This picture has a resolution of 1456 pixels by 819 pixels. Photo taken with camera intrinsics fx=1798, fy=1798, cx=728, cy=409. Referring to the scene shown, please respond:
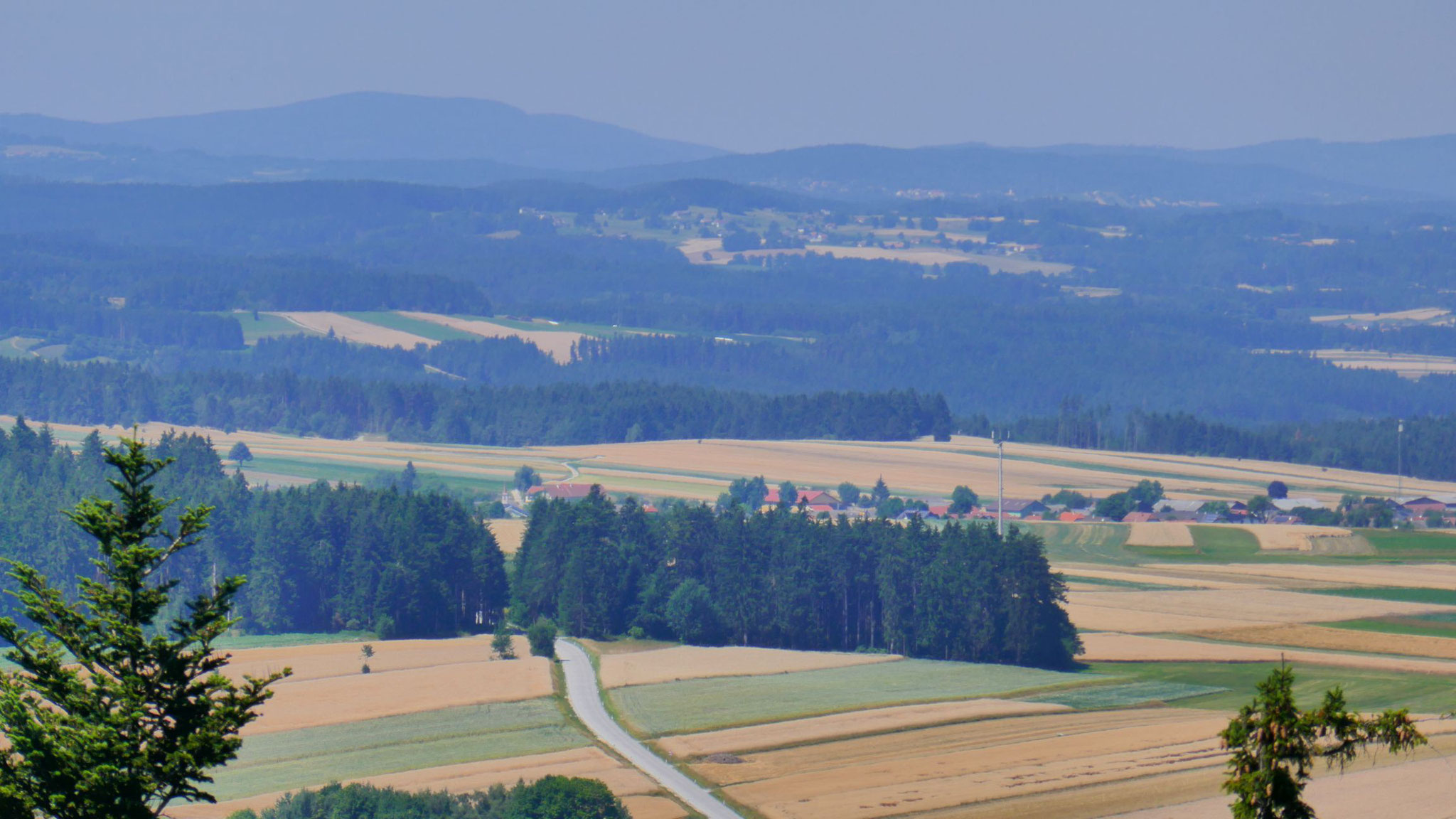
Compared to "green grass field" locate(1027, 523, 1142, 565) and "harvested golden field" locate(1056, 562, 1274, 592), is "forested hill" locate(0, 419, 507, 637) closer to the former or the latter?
"harvested golden field" locate(1056, 562, 1274, 592)

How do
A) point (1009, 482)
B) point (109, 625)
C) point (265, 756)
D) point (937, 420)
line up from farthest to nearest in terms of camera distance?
point (937, 420), point (1009, 482), point (265, 756), point (109, 625)

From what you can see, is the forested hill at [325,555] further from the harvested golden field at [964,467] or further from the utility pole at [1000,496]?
the harvested golden field at [964,467]

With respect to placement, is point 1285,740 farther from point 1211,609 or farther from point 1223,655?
point 1211,609

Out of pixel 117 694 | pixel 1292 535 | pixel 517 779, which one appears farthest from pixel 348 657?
pixel 1292 535

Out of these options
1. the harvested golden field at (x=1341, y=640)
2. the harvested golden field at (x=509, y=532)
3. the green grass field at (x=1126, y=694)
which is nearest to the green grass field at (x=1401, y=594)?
the harvested golden field at (x=1341, y=640)

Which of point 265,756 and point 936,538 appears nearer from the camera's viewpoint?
point 265,756

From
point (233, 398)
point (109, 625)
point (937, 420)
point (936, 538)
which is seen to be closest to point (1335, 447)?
point (937, 420)

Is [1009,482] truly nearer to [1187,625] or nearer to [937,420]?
[937,420]
